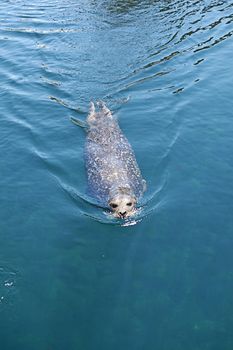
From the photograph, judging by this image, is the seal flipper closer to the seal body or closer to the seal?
the seal

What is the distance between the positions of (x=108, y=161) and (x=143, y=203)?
1899 mm

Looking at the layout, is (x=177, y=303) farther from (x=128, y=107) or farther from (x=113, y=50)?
(x=113, y=50)

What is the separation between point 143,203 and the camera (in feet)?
35.6

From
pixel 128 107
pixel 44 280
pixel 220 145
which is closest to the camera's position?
pixel 44 280

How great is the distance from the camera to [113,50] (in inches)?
758

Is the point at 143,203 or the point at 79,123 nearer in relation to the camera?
the point at 143,203

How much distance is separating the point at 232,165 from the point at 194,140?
1.60 meters

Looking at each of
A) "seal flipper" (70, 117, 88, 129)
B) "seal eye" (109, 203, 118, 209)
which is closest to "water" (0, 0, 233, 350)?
"seal flipper" (70, 117, 88, 129)

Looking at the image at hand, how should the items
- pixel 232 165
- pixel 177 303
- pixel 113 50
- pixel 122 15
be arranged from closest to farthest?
pixel 177 303, pixel 232 165, pixel 113 50, pixel 122 15

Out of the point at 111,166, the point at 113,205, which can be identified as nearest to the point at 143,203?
the point at 113,205

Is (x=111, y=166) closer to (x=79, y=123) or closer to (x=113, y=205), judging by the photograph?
(x=113, y=205)

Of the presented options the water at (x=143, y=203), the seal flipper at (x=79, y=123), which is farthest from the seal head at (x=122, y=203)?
the seal flipper at (x=79, y=123)

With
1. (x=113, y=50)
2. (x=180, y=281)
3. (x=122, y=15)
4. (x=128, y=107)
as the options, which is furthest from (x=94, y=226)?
(x=122, y=15)

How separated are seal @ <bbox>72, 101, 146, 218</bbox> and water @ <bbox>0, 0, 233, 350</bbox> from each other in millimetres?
284
